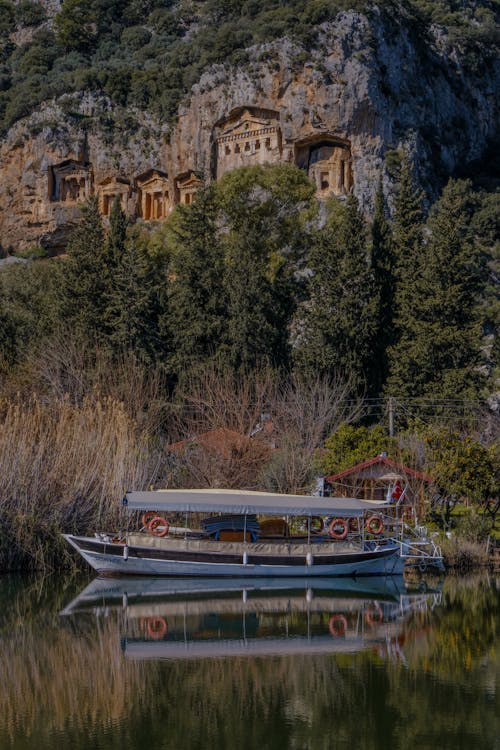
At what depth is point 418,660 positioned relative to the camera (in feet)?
76.4

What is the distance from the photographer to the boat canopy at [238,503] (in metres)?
32.2

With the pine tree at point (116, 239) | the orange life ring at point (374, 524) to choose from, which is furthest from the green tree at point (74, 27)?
the orange life ring at point (374, 524)

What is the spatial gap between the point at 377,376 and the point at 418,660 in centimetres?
2813

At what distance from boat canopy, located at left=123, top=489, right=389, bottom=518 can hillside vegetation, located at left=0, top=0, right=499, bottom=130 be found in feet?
153

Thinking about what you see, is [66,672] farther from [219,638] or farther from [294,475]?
[294,475]

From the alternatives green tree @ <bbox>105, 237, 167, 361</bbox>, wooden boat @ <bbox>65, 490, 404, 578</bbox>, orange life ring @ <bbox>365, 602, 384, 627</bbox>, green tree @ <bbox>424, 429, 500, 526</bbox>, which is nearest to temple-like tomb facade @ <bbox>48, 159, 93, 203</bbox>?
green tree @ <bbox>105, 237, 167, 361</bbox>

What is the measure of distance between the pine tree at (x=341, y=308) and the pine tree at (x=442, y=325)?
1608 millimetres

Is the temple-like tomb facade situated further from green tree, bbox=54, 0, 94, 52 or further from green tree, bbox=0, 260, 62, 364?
green tree, bbox=54, 0, 94, 52

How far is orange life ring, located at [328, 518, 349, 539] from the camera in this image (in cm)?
3528

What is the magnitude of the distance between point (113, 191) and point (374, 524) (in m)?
50.6

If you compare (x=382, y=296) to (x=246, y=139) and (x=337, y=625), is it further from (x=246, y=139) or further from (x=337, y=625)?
(x=337, y=625)

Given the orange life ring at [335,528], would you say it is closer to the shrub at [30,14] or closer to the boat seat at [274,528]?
the boat seat at [274,528]

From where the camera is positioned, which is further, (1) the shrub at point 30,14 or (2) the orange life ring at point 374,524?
(1) the shrub at point 30,14

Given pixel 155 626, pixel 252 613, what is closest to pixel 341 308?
pixel 252 613
